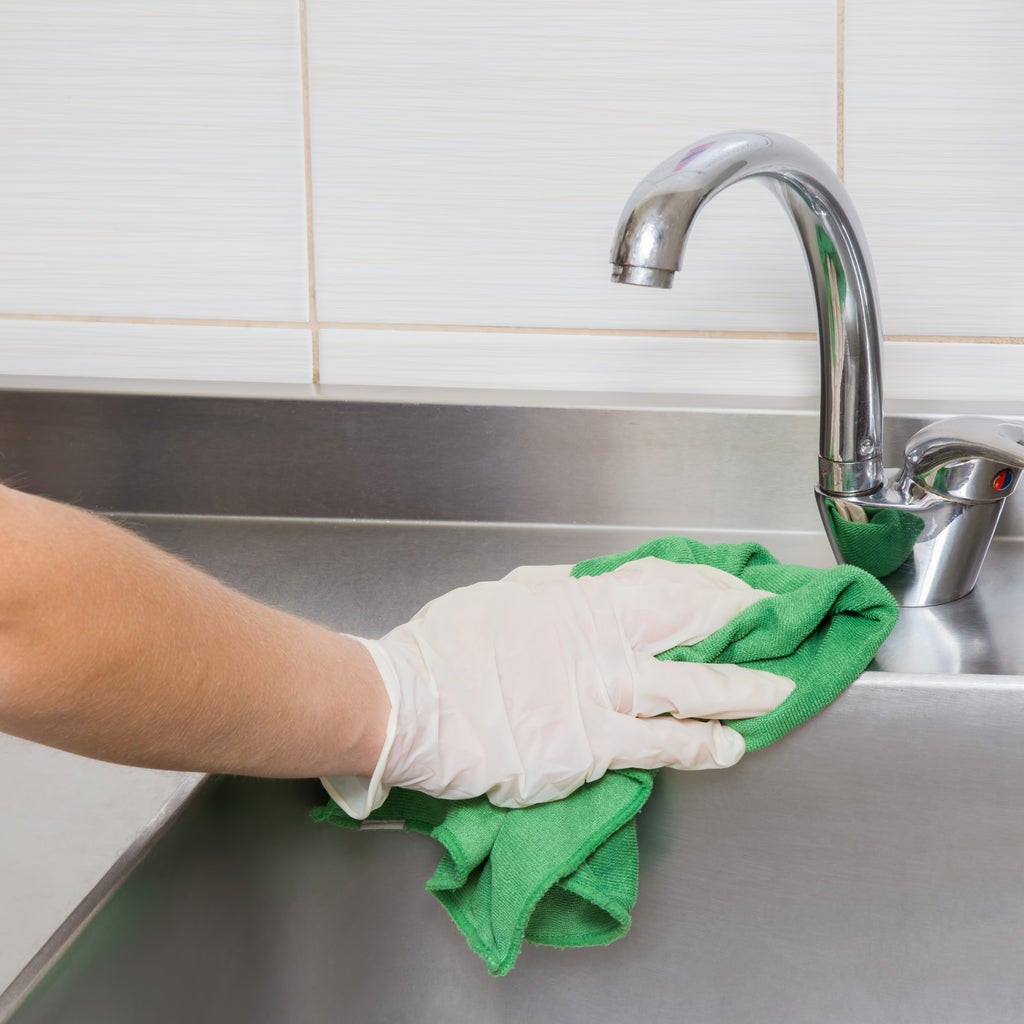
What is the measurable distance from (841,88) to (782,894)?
52 cm

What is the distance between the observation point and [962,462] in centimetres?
55

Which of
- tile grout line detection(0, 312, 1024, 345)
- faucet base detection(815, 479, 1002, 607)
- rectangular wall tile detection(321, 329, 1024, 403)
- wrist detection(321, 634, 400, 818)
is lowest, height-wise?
wrist detection(321, 634, 400, 818)

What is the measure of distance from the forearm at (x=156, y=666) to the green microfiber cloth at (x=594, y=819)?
56mm

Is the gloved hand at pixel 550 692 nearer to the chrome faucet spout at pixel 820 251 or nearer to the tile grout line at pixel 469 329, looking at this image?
the chrome faucet spout at pixel 820 251

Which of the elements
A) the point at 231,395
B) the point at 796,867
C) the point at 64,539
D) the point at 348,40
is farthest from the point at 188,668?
the point at 348,40

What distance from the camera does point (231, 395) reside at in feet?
2.40

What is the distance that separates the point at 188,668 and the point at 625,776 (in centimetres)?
19

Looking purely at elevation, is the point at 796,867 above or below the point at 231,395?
below

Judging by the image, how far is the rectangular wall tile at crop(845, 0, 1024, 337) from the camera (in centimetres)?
69

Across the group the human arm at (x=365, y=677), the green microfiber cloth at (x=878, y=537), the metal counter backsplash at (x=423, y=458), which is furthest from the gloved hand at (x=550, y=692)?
the metal counter backsplash at (x=423, y=458)

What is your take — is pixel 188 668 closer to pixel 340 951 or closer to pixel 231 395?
pixel 340 951

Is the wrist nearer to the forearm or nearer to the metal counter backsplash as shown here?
the forearm

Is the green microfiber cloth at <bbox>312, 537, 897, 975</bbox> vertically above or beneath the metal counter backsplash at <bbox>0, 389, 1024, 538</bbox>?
beneath

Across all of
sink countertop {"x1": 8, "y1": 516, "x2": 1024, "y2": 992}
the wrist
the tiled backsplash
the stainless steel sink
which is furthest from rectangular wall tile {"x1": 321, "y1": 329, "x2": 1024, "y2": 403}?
the wrist
